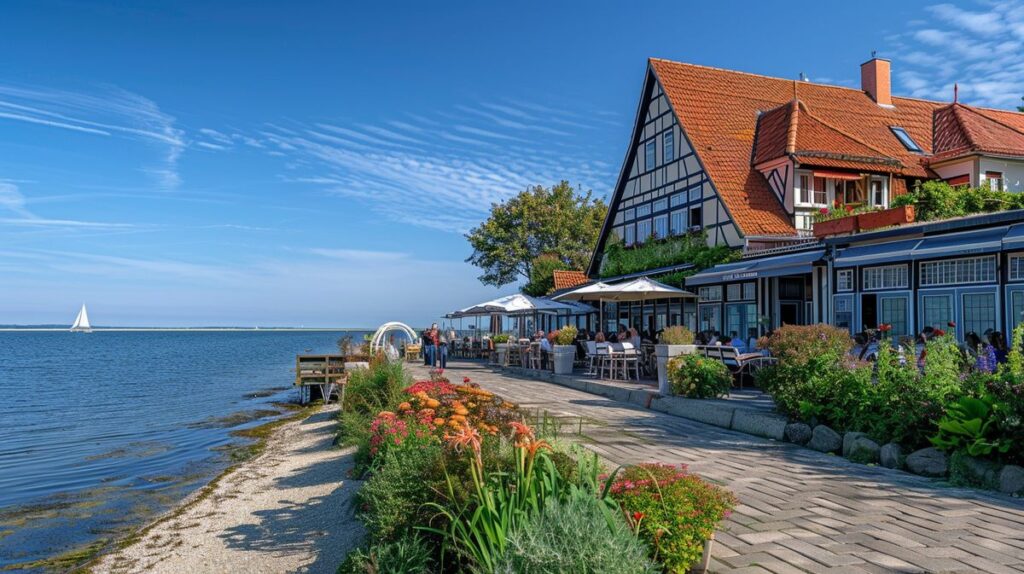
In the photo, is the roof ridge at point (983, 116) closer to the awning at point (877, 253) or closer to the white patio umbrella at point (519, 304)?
the awning at point (877, 253)

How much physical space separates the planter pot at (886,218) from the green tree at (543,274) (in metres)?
25.0

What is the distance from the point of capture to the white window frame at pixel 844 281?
16.4 m

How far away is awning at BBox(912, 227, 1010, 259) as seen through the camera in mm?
12477

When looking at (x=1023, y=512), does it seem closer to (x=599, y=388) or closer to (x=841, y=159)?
(x=599, y=388)

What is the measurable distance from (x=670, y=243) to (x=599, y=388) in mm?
10463

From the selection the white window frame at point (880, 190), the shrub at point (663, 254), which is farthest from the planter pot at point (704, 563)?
the white window frame at point (880, 190)

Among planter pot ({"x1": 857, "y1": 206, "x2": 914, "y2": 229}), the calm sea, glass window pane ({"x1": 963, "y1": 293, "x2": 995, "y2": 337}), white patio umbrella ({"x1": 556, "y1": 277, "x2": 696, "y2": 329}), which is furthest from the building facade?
the calm sea

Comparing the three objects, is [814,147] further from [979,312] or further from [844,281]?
[979,312]

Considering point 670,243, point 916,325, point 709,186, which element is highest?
point 709,186

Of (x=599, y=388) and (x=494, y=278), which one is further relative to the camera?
(x=494, y=278)

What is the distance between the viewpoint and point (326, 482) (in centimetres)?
960

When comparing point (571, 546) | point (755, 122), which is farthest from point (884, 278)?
point (571, 546)

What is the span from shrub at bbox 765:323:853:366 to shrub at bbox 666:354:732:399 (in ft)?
7.40

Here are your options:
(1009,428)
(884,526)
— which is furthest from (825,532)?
(1009,428)
